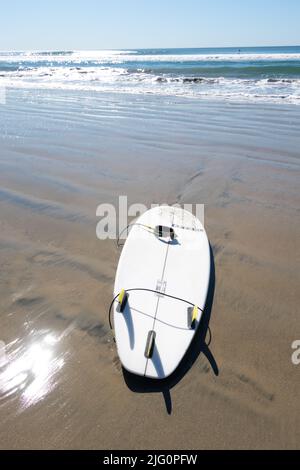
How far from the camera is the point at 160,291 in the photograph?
11.9 ft

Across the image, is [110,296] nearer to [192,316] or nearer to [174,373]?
[192,316]

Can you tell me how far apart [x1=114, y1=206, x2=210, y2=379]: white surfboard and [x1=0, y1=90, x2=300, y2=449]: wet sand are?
0.16 meters

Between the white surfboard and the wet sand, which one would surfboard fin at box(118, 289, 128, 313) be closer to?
the white surfboard

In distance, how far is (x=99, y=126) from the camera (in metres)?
10.2

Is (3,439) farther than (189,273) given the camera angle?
No

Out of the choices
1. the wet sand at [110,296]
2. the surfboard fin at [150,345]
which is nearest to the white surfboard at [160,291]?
the surfboard fin at [150,345]

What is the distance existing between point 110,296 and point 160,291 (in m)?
0.55

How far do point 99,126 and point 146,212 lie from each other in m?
5.85

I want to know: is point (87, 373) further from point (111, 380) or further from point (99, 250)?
point (99, 250)

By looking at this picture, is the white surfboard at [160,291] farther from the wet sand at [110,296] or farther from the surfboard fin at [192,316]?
the wet sand at [110,296]

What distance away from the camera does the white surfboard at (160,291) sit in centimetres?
301

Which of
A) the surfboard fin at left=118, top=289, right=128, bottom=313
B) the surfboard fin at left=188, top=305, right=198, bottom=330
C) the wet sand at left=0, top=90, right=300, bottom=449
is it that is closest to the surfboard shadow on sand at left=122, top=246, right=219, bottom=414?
the wet sand at left=0, top=90, right=300, bottom=449
